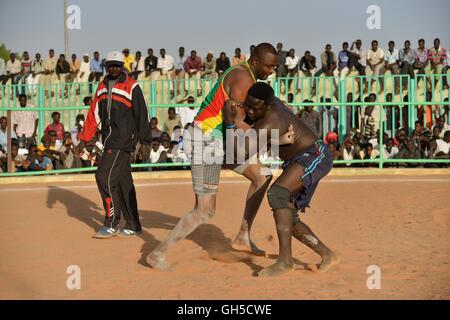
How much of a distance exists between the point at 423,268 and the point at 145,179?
344 inches

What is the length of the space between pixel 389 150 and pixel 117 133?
341 inches

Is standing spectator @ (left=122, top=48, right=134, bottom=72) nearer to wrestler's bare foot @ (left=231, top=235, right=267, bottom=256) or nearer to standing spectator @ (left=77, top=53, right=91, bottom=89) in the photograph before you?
standing spectator @ (left=77, top=53, right=91, bottom=89)

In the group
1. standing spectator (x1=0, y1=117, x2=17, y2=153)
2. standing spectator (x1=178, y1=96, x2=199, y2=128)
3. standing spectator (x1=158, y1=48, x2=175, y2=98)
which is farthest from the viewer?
standing spectator (x1=158, y1=48, x2=175, y2=98)

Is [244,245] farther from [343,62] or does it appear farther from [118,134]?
[343,62]

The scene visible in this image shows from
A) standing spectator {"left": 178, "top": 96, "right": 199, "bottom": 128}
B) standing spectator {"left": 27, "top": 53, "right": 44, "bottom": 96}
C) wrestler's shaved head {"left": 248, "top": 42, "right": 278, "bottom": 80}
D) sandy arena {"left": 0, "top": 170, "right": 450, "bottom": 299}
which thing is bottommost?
sandy arena {"left": 0, "top": 170, "right": 450, "bottom": 299}

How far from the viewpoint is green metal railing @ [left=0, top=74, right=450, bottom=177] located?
16438 millimetres

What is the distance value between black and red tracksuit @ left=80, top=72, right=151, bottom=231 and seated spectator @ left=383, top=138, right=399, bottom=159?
27.4 ft

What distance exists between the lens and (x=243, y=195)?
42.8 feet

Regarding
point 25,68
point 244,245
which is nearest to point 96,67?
point 25,68

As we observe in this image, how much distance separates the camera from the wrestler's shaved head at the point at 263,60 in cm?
760

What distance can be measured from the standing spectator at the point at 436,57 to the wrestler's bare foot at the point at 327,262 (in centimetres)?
1395

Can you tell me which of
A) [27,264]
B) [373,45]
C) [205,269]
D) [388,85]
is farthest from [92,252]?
[373,45]

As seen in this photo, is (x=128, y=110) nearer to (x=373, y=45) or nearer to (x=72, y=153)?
(x=72, y=153)

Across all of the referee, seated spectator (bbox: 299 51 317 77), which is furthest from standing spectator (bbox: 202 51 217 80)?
the referee
